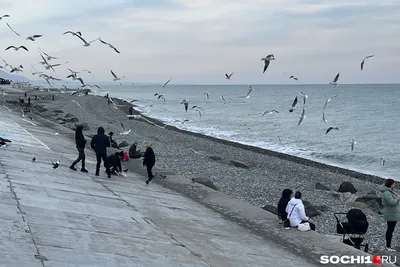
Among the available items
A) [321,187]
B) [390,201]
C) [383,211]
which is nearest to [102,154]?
[383,211]

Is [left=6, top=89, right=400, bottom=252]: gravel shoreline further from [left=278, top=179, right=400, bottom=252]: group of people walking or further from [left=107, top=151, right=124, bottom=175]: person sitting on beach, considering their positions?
[left=107, top=151, right=124, bottom=175]: person sitting on beach

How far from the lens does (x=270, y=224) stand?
43.1ft

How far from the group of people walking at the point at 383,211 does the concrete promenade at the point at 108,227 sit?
94 cm

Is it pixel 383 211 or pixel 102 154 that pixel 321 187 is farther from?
pixel 383 211

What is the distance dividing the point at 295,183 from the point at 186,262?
54.5ft

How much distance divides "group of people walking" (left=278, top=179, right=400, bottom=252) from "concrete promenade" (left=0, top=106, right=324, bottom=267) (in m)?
0.94

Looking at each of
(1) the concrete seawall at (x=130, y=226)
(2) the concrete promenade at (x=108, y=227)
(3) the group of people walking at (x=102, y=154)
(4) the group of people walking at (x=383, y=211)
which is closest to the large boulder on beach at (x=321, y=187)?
(1) the concrete seawall at (x=130, y=226)

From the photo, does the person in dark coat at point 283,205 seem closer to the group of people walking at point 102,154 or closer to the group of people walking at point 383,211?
the group of people walking at point 383,211

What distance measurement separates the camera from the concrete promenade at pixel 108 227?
28.1 feet

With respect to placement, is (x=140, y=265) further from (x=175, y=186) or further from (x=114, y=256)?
(x=175, y=186)

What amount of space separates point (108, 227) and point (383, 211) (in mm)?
5992

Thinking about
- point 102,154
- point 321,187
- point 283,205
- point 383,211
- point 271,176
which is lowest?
point 271,176

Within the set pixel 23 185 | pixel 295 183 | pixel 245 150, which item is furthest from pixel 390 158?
pixel 23 185

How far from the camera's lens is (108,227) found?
1067 centimetres
